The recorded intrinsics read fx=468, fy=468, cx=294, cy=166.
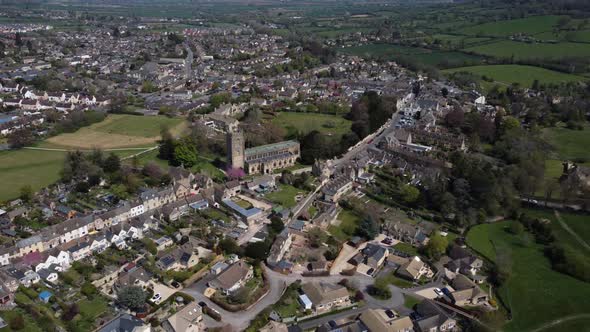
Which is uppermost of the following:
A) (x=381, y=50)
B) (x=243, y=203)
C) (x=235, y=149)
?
(x=381, y=50)

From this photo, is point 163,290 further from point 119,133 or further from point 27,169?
point 119,133

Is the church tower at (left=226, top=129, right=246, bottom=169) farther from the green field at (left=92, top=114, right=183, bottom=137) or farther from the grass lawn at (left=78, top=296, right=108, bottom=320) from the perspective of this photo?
the grass lawn at (left=78, top=296, right=108, bottom=320)

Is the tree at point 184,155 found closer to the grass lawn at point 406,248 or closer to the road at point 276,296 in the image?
the road at point 276,296

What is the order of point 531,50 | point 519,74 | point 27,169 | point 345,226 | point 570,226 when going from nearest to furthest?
point 345,226, point 570,226, point 27,169, point 519,74, point 531,50

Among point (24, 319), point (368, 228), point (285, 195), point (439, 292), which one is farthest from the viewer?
point (285, 195)

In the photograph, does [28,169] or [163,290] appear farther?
[28,169]

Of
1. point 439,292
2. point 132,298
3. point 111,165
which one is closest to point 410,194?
point 439,292
